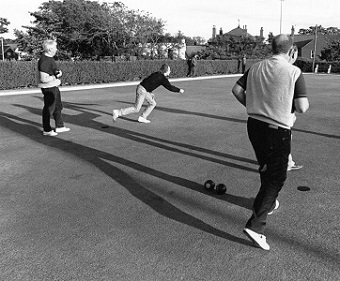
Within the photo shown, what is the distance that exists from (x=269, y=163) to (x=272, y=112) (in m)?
0.45

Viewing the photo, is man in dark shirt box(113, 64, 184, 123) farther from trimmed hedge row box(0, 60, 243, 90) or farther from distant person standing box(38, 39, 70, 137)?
trimmed hedge row box(0, 60, 243, 90)

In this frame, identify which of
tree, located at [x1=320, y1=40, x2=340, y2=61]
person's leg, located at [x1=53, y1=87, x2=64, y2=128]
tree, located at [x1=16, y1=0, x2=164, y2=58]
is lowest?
person's leg, located at [x1=53, y1=87, x2=64, y2=128]

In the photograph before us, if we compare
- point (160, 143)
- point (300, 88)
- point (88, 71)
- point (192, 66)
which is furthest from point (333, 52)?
point (300, 88)

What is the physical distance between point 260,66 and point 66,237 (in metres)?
2.40

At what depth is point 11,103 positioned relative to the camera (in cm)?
1303

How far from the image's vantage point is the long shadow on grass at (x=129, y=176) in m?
3.68

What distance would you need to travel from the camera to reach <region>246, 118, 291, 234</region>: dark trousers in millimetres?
3043

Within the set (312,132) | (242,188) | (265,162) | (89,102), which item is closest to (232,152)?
(242,188)

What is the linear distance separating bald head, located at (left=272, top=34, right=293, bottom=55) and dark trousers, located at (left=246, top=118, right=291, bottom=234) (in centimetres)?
64

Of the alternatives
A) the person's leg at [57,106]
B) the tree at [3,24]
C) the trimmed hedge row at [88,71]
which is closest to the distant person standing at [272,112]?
the person's leg at [57,106]

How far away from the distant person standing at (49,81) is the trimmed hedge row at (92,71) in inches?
482

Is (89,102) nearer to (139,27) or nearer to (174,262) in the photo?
(174,262)

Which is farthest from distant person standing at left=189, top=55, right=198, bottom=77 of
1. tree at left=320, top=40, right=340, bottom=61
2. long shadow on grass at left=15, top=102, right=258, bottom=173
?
tree at left=320, top=40, right=340, bottom=61

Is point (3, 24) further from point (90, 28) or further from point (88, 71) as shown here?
point (88, 71)
